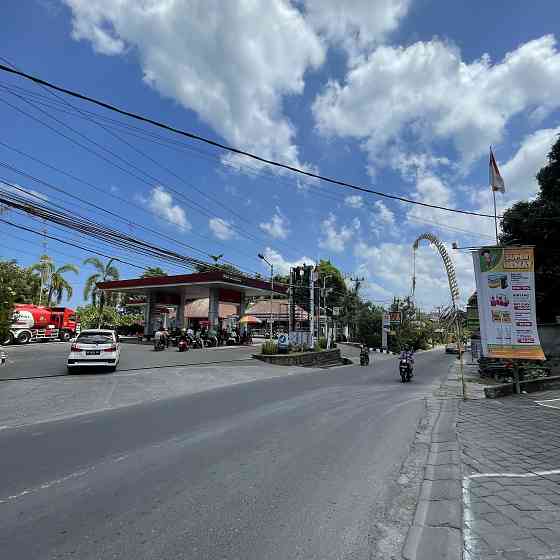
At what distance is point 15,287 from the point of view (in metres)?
35.8

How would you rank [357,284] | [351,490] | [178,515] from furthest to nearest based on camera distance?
[357,284]
[351,490]
[178,515]

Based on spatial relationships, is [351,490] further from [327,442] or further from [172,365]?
[172,365]

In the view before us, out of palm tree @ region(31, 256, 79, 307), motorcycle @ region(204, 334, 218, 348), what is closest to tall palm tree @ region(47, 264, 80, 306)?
palm tree @ region(31, 256, 79, 307)

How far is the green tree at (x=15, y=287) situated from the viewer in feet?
53.3

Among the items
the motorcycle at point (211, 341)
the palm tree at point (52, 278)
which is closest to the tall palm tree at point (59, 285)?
the palm tree at point (52, 278)

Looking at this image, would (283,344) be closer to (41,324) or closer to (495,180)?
(495,180)

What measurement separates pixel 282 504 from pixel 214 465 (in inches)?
58.7

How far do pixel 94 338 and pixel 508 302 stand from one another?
14337 mm

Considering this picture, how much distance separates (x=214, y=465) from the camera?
5473 millimetres

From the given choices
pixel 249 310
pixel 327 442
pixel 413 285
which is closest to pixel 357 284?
pixel 413 285

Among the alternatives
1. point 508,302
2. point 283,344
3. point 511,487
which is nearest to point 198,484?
point 511,487

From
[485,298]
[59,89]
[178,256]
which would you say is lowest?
[485,298]

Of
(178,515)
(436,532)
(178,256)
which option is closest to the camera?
(436,532)

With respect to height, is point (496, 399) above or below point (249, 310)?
below
